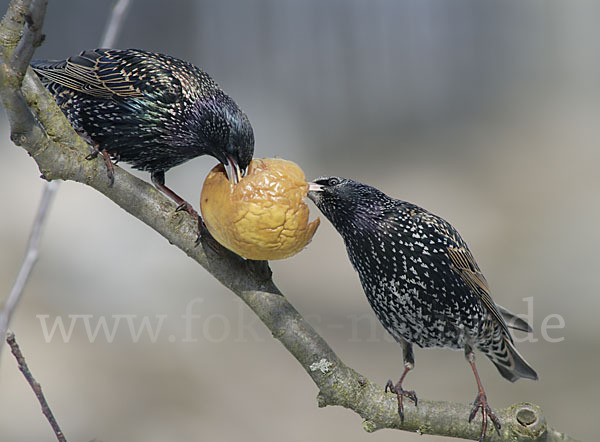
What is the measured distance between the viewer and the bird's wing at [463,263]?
7.93ft

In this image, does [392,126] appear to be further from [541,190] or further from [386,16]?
[541,190]

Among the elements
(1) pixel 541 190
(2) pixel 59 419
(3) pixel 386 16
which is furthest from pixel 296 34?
(2) pixel 59 419

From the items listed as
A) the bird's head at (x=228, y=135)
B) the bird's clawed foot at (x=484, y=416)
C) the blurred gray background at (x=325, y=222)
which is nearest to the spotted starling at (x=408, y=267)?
the bird's clawed foot at (x=484, y=416)

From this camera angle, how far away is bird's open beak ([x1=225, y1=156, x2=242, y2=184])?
1764 millimetres

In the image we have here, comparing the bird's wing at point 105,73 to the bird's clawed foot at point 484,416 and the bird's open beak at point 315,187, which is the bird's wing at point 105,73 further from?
the bird's clawed foot at point 484,416

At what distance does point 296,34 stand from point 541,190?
381 cm

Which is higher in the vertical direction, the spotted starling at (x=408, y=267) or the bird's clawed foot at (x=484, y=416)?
the spotted starling at (x=408, y=267)

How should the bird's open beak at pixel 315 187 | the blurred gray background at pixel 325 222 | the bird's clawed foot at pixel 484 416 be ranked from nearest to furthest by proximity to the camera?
the bird's clawed foot at pixel 484 416
the bird's open beak at pixel 315 187
the blurred gray background at pixel 325 222

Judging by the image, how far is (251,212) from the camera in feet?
5.46

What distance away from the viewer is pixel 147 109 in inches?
83.5

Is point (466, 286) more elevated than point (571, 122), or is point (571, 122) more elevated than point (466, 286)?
point (571, 122)

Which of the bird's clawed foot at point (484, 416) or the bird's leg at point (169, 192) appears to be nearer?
the bird's leg at point (169, 192)

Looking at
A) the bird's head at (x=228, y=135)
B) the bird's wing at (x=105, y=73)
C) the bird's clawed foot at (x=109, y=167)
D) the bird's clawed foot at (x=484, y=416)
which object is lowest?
the bird's clawed foot at (x=484, y=416)

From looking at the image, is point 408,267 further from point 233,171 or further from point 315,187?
point 233,171
